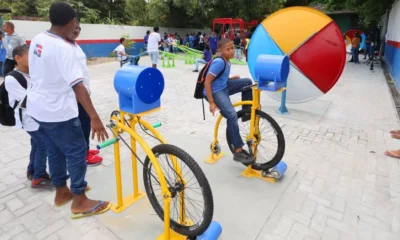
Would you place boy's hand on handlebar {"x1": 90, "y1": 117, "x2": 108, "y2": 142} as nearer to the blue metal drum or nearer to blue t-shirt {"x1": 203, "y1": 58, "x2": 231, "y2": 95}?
the blue metal drum

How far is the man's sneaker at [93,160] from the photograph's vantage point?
3488 mm

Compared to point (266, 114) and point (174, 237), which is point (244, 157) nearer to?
point (266, 114)

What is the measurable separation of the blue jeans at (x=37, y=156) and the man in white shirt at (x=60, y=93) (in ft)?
1.24

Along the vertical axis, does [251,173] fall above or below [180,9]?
below

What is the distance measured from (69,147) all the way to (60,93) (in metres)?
0.44

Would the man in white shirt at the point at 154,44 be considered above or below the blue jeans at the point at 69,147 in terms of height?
above

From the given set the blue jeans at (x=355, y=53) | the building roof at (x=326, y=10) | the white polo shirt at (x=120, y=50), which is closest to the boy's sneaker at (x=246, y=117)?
the white polo shirt at (x=120, y=50)

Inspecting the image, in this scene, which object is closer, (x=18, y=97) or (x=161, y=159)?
(x=161, y=159)

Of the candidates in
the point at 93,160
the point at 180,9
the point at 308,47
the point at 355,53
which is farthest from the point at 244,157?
the point at 180,9

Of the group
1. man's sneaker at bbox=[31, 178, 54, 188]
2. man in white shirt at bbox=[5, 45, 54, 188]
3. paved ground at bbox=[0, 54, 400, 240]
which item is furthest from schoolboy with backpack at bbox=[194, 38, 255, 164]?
man's sneaker at bbox=[31, 178, 54, 188]

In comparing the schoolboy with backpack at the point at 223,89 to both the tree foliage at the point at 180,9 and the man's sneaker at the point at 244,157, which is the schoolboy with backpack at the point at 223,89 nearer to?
the man's sneaker at the point at 244,157

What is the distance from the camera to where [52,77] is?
2049mm

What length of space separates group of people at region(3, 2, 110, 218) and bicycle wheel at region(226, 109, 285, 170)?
1646 mm

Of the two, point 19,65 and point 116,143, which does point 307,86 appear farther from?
point 19,65
